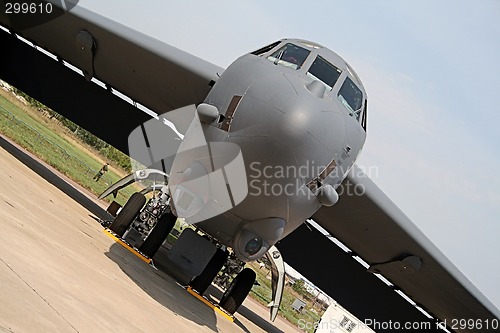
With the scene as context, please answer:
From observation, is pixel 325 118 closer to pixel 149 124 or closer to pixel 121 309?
pixel 121 309

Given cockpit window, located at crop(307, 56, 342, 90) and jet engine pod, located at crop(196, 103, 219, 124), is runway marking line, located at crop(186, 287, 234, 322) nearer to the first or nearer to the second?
jet engine pod, located at crop(196, 103, 219, 124)

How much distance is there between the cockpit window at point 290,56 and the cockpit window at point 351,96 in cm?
74

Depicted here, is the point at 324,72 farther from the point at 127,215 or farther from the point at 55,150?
the point at 55,150

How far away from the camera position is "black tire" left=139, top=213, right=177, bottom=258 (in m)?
11.6

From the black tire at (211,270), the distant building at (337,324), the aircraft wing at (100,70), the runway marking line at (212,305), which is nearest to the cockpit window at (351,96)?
the aircraft wing at (100,70)

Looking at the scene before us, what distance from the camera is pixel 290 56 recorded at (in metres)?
Result: 9.98

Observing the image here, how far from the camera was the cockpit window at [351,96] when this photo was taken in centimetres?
978

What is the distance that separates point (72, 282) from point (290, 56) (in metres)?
5.28

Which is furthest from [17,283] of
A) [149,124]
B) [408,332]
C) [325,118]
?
[408,332]

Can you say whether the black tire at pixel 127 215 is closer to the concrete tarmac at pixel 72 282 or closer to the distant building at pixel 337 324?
the concrete tarmac at pixel 72 282

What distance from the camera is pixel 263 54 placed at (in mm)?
10242

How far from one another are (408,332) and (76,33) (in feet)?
35.9
